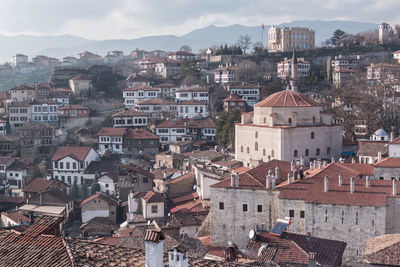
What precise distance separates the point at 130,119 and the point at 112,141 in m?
5.50

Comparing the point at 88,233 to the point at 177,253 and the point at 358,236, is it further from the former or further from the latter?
the point at 177,253

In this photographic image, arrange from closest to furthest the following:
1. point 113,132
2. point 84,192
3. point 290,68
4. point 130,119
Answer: point 84,192
point 113,132
point 130,119
point 290,68

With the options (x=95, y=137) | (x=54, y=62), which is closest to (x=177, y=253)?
(x=95, y=137)

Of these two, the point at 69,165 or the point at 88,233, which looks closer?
the point at 88,233

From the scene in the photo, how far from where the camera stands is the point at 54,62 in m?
112

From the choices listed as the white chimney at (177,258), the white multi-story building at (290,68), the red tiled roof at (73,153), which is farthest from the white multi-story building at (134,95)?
the white chimney at (177,258)

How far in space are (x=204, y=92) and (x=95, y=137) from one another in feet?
43.5

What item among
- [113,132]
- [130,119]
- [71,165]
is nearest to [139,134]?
[113,132]

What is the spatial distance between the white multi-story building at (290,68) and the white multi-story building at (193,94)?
515 inches

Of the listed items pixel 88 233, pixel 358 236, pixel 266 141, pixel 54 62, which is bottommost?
pixel 88 233

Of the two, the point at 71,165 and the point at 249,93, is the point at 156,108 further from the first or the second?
the point at 71,165

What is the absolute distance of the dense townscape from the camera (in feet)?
47.5

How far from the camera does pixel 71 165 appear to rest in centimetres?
3791

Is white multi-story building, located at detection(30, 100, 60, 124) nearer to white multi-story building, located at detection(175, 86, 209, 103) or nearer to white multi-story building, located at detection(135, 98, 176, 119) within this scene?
white multi-story building, located at detection(135, 98, 176, 119)
